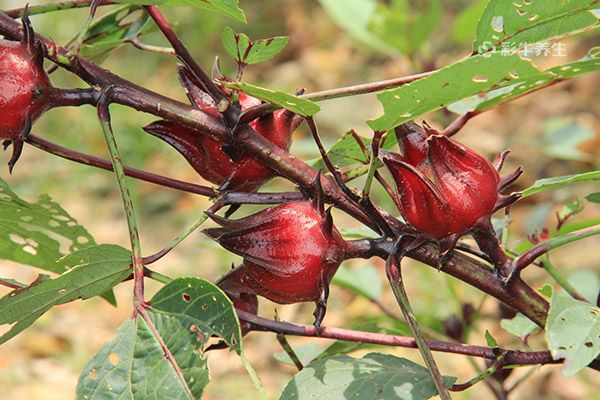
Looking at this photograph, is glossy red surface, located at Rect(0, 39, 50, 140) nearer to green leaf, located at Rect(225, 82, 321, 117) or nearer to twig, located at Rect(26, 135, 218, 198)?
twig, located at Rect(26, 135, 218, 198)

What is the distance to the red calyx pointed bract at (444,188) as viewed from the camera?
616 mm

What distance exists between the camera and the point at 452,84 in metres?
0.54

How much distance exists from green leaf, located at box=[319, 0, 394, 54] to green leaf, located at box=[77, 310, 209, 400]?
1100 millimetres

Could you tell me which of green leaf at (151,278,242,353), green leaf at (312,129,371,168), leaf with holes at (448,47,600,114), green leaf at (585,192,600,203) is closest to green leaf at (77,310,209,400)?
green leaf at (151,278,242,353)

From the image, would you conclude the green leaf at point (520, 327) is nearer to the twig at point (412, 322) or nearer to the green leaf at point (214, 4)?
the twig at point (412, 322)

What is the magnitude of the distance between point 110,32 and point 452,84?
43 centimetres

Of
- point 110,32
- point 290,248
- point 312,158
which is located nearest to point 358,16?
point 312,158

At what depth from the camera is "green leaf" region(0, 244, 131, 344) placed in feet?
2.01

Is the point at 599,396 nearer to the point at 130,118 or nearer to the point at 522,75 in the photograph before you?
the point at 522,75

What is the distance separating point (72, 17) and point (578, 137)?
2.93 meters

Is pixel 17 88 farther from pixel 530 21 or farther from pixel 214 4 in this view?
pixel 530 21

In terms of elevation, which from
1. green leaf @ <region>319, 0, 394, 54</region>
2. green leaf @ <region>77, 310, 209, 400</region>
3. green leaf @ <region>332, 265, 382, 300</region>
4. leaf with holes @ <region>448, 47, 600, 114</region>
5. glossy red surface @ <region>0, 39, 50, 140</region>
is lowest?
green leaf @ <region>77, 310, 209, 400</region>

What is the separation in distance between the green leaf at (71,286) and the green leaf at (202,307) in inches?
1.7

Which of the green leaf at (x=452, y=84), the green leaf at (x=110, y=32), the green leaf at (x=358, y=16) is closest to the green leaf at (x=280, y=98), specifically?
the green leaf at (x=452, y=84)
